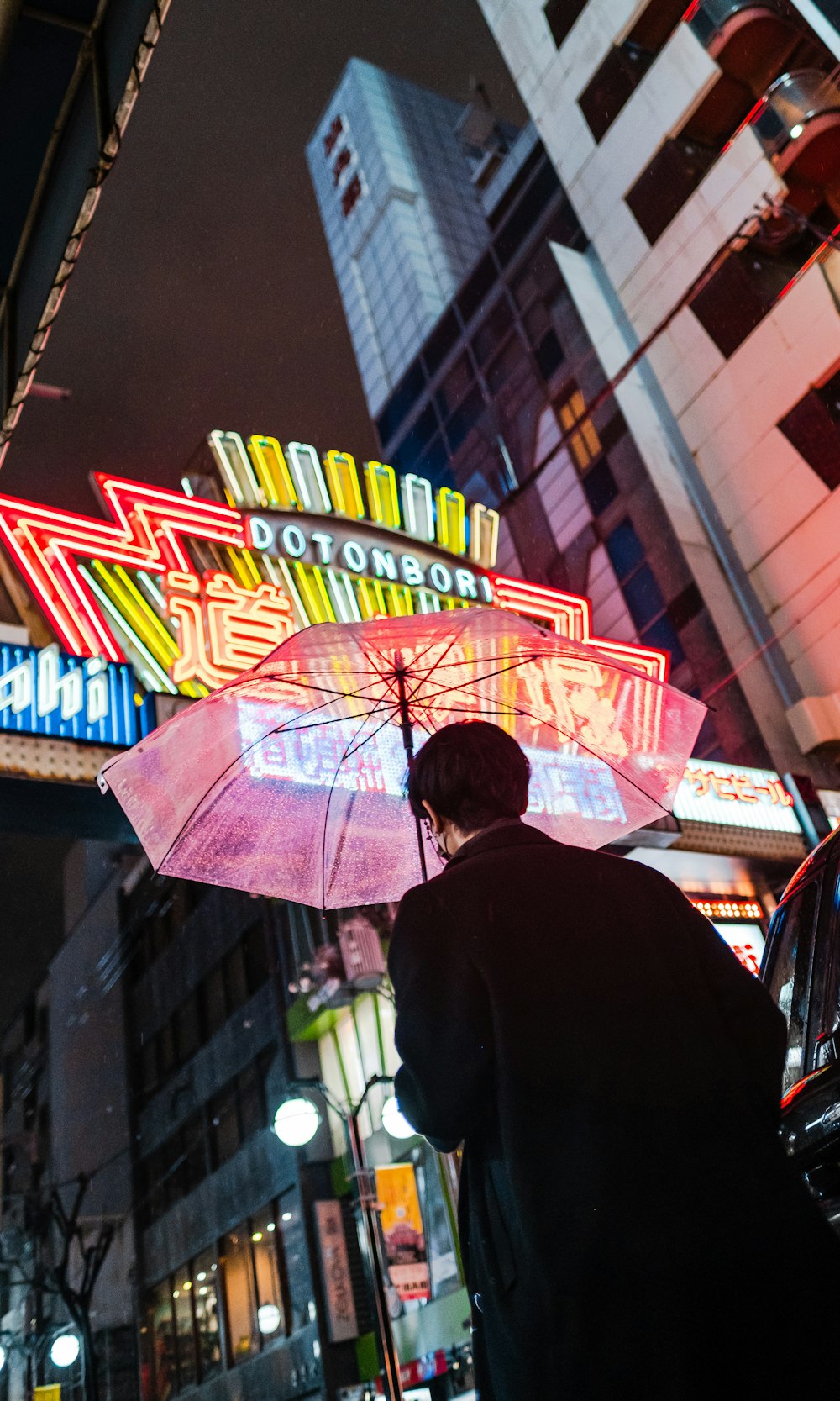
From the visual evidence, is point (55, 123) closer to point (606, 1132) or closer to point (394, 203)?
point (606, 1132)

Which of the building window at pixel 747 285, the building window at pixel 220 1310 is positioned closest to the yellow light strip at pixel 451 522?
the building window at pixel 747 285

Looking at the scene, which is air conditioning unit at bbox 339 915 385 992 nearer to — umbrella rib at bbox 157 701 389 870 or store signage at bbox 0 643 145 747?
store signage at bbox 0 643 145 747

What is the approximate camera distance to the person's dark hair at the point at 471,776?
230 cm

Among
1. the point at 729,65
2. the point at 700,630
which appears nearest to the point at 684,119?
the point at 729,65

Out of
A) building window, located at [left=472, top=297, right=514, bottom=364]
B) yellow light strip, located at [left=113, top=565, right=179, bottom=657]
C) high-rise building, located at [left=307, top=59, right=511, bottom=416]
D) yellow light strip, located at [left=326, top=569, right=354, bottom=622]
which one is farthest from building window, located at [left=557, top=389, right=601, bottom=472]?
yellow light strip, located at [left=113, top=565, right=179, bottom=657]

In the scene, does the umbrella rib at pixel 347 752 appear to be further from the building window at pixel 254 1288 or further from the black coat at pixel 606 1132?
the building window at pixel 254 1288

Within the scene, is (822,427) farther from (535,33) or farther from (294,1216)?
(294,1216)

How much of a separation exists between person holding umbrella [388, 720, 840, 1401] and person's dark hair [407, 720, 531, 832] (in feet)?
0.58

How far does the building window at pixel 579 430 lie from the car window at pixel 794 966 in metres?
22.5

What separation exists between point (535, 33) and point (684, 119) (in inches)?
253

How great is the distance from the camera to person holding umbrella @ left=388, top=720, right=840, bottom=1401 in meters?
1.52

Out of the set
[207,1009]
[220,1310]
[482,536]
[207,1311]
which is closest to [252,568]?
[482,536]

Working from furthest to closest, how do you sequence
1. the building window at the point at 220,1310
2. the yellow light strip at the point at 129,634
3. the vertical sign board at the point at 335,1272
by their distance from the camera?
the building window at the point at 220,1310, the vertical sign board at the point at 335,1272, the yellow light strip at the point at 129,634

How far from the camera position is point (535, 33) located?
2538 cm
